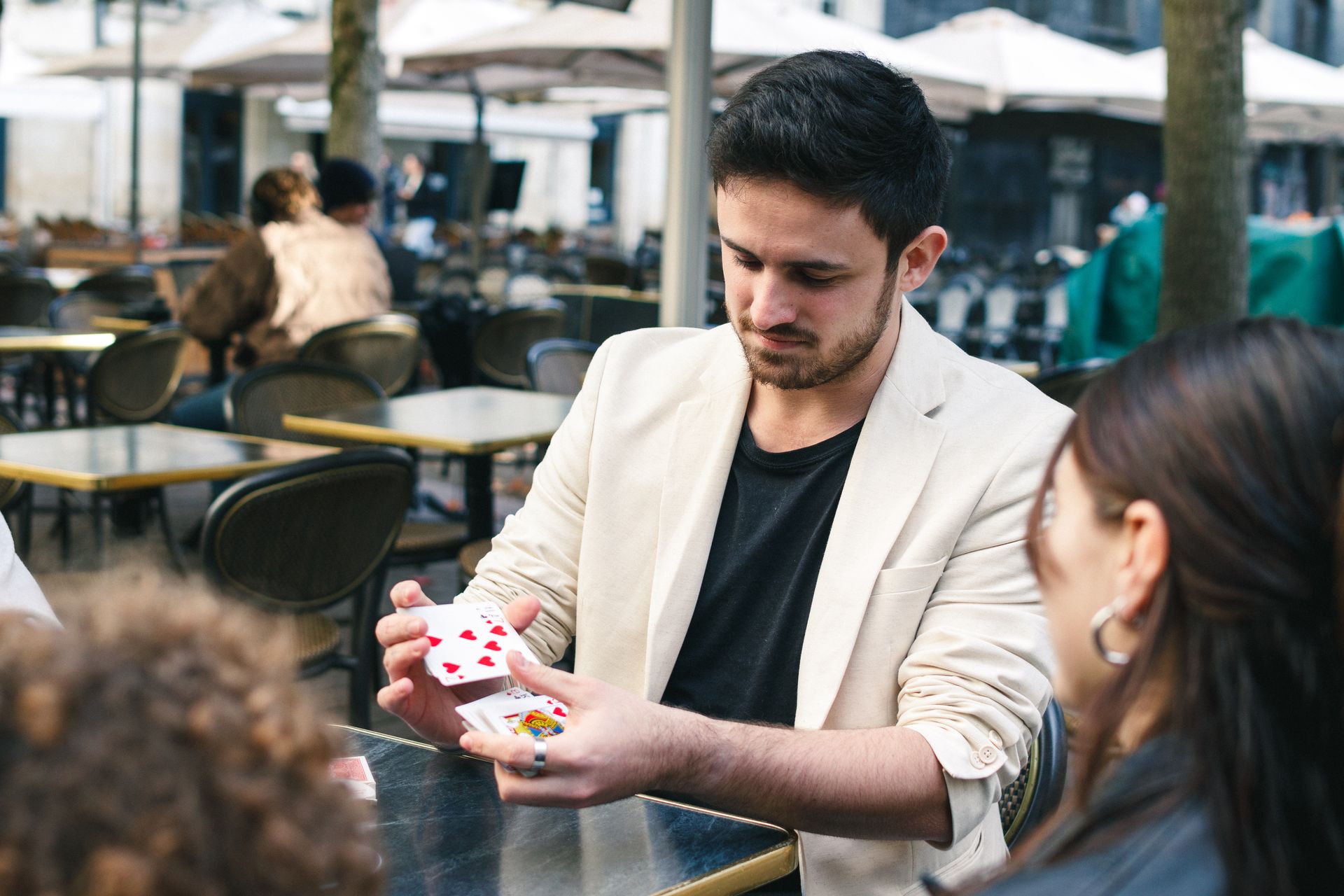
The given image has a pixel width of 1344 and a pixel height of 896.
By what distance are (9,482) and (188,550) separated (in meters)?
2.20

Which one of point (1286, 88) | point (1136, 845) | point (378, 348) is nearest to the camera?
point (1136, 845)

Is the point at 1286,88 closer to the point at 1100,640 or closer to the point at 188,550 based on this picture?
the point at 188,550

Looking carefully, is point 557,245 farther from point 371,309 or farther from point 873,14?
point 371,309

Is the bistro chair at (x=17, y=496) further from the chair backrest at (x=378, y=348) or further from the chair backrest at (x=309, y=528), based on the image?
the chair backrest at (x=378, y=348)

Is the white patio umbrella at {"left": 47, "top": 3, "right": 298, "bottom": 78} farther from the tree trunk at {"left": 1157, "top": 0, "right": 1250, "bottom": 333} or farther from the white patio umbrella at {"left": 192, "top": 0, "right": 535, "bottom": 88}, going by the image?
the tree trunk at {"left": 1157, "top": 0, "right": 1250, "bottom": 333}

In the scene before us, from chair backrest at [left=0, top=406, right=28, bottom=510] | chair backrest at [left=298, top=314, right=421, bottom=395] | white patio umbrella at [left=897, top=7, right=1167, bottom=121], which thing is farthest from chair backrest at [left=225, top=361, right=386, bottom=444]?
white patio umbrella at [left=897, top=7, right=1167, bottom=121]

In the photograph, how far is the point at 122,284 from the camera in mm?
9555

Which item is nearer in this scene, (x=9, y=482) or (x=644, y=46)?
(x=9, y=482)

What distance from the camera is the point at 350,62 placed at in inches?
387

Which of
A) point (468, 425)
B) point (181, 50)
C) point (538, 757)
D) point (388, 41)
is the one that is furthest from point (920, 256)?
point (181, 50)

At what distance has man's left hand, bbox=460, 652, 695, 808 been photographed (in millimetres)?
1563

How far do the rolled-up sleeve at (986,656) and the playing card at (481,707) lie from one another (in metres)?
0.50

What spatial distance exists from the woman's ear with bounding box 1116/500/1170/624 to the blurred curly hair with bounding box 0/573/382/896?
606 mm

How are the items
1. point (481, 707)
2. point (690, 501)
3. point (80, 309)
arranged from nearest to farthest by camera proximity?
point (481, 707) < point (690, 501) < point (80, 309)
